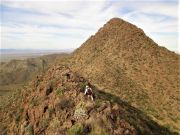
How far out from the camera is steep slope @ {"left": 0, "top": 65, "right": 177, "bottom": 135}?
27406 millimetres

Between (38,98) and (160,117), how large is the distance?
1700 centimetres

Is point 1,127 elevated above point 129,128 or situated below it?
below

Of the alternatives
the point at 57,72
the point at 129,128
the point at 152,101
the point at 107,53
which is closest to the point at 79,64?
the point at 107,53

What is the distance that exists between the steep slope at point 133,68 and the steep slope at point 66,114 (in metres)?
7.04

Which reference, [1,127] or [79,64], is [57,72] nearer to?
[1,127]

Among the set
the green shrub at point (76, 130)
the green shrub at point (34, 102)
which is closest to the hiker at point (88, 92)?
Result: the green shrub at point (76, 130)

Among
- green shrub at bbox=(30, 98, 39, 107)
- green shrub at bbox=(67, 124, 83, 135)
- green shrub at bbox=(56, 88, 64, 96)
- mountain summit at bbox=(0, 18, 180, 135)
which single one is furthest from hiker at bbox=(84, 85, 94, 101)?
green shrub at bbox=(30, 98, 39, 107)

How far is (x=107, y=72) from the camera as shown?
53.8m

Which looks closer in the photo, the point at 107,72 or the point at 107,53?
the point at 107,72

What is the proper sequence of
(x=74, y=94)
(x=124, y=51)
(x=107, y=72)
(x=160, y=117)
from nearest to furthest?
(x=74, y=94), (x=160, y=117), (x=107, y=72), (x=124, y=51)

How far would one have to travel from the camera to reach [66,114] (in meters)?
29.3

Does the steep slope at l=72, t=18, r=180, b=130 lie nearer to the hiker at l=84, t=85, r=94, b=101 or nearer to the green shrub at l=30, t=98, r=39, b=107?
the hiker at l=84, t=85, r=94, b=101

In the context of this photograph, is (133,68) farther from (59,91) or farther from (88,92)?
(88,92)

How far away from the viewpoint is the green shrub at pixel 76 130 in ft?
87.7
